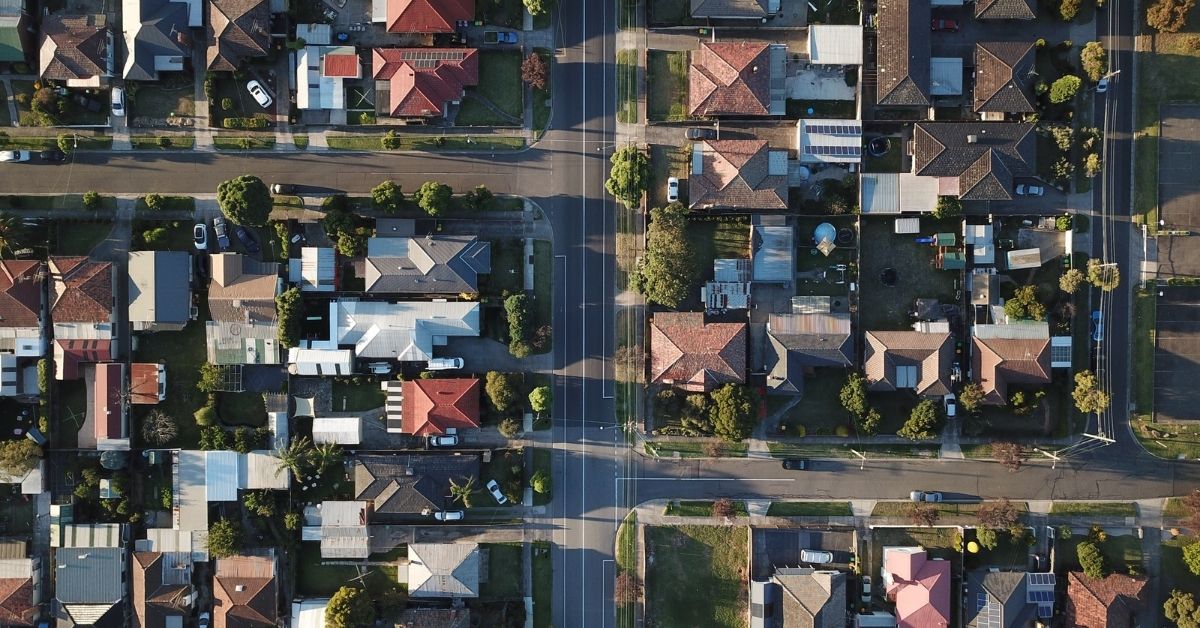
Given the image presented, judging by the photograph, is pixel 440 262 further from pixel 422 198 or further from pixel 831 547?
pixel 831 547

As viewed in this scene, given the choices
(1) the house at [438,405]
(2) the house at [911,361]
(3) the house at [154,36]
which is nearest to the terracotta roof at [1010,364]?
(2) the house at [911,361]

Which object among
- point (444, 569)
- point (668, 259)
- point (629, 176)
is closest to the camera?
point (668, 259)

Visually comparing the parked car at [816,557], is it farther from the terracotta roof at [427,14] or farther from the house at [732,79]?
the terracotta roof at [427,14]

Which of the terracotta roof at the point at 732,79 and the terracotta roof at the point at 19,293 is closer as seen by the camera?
the terracotta roof at the point at 732,79

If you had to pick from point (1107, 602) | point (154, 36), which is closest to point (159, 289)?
point (154, 36)

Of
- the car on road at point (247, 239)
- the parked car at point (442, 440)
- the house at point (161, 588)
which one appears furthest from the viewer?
the parked car at point (442, 440)

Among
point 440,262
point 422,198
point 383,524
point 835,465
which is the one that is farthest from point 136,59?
point 835,465

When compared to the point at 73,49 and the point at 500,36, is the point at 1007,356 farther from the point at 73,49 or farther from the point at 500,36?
the point at 73,49
